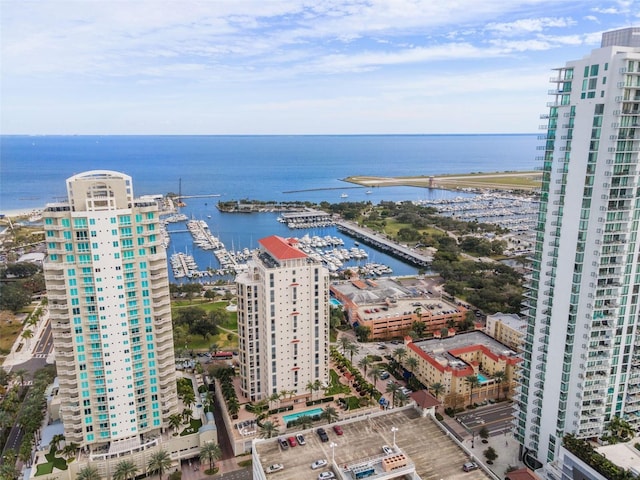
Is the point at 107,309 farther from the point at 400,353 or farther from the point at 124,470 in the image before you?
the point at 400,353

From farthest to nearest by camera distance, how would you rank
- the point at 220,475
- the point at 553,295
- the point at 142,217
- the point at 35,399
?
the point at 35,399, the point at 220,475, the point at 142,217, the point at 553,295

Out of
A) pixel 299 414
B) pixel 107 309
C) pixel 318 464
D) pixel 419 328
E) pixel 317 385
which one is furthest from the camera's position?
pixel 419 328

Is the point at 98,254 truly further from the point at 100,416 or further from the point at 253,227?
the point at 253,227

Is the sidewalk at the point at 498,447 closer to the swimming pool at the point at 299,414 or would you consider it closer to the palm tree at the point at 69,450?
the swimming pool at the point at 299,414

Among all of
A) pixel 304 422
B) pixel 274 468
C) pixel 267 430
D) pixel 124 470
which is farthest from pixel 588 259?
pixel 124 470

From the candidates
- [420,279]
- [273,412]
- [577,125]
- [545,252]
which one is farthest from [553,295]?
[420,279]

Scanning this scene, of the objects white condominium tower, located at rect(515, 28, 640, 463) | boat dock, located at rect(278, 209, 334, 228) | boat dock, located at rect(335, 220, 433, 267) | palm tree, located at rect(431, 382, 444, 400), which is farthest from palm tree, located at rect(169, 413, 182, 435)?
boat dock, located at rect(278, 209, 334, 228)
